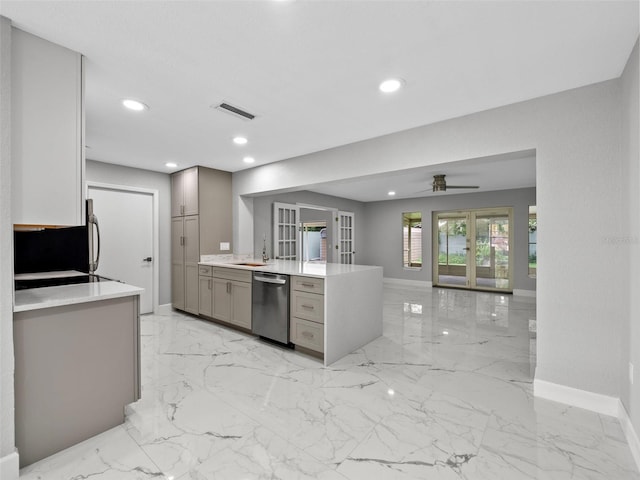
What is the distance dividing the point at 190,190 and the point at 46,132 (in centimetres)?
304

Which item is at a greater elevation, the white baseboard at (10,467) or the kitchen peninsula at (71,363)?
A: the kitchen peninsula at (71,363)

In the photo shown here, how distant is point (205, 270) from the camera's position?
443 cm

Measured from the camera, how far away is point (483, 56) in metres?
1.85

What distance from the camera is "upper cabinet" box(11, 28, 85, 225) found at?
5.25ft

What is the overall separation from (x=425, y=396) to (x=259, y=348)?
70.6 inches

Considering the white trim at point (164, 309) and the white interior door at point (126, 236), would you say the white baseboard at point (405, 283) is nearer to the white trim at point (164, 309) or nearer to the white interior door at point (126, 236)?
the white trim at point (164, 309)

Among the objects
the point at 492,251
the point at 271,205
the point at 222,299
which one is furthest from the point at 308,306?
the point at 492,251

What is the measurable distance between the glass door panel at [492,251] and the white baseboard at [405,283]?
3.69 ft

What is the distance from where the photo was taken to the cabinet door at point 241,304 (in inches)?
149

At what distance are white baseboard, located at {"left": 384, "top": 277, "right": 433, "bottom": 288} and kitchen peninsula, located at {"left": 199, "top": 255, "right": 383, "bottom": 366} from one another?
4.46 m

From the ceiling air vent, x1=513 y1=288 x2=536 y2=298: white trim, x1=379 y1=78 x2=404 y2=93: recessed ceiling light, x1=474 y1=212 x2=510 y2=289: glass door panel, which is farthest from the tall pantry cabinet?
x1=513 y1=288 x2=536 y2=298: white trim

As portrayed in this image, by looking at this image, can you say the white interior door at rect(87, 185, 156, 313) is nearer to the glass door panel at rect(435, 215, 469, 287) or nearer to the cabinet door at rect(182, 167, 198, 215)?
the cabinet door at rect(182, 167, 198, 215)

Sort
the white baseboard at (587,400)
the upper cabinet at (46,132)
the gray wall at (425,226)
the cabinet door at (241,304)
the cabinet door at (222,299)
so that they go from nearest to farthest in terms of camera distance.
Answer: the upper cabinet at (46,132) → the white baseboard at (587,400) → the cabinet door at (241,304) → the cabinet door at (222,299) → the gray wall at (425,226)

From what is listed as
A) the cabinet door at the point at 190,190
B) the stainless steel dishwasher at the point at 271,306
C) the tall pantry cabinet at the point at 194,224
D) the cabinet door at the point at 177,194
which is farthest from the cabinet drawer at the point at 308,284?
the cabinet door at the point at 177,194
